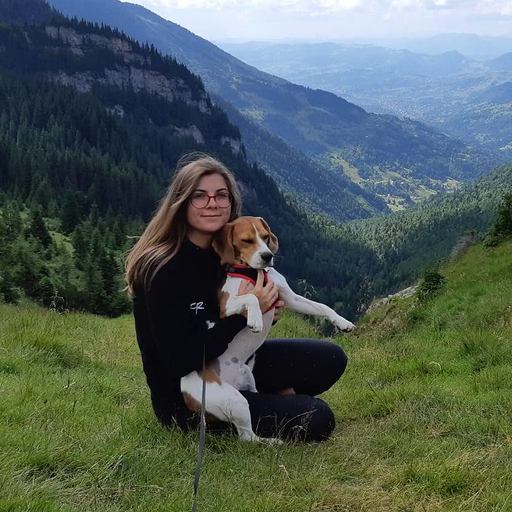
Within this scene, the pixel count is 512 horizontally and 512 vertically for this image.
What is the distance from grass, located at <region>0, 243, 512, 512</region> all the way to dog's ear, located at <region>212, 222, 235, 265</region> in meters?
1.55

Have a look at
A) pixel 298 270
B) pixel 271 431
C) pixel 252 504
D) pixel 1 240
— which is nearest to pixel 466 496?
pixel 252 504

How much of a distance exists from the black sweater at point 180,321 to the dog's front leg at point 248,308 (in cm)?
8

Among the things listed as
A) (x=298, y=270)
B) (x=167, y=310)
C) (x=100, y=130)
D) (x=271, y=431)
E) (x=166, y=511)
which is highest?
(x=167, y=310)

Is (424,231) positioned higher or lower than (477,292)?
lower

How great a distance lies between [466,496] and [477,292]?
38.7 feet

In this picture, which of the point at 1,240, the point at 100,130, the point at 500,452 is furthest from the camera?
the point at 100,130

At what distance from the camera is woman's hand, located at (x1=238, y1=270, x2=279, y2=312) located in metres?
4.77

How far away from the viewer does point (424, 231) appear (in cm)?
18662

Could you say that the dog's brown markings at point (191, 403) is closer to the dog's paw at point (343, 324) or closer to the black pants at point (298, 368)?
the black pants at point (298, 368)

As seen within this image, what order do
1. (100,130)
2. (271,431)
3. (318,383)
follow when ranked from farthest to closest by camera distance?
(100,130)
(318,383)
(271,431)

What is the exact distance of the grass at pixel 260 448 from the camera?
3594 millimetres

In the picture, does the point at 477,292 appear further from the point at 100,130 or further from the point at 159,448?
the point at 100,130

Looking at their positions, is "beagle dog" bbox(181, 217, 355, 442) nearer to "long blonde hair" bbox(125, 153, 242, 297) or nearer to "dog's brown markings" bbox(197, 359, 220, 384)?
"dog's brown markings" bbox(197, 359, 220, 384)

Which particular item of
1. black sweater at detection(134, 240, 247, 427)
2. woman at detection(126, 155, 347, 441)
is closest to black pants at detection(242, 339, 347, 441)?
woman at detection(126, 155, 347, 441)
